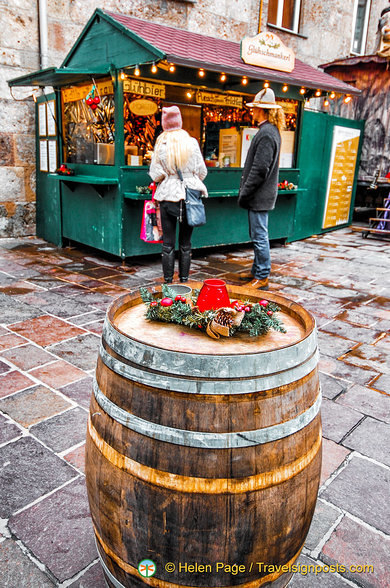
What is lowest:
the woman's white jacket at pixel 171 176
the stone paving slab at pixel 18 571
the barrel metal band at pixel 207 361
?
the stone paving slab at pixel 18 571

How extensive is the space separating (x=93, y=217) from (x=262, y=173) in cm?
288

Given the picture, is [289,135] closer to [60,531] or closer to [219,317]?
[219,317]

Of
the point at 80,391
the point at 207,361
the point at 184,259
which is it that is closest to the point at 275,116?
the point at 184,259

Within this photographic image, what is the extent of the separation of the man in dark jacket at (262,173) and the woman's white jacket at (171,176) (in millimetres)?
691

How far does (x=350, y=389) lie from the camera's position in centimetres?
328

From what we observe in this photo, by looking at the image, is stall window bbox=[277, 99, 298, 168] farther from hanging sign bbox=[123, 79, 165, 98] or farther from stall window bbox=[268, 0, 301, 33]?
stall window bbox=[268, 0, 301, 33]

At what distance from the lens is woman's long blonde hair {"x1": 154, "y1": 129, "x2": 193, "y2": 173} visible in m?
4.64

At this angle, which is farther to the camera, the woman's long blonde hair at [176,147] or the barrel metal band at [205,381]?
the woman's long blonde hair at [176,147]

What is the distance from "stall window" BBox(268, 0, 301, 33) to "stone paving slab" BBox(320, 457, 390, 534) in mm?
12194

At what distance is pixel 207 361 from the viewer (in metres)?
1.25

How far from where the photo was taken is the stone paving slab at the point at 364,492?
2.11 m

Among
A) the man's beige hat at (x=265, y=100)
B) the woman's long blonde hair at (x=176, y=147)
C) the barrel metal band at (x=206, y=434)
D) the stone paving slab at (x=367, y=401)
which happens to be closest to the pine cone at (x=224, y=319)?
the barrel metal band at (x=206, y=434)

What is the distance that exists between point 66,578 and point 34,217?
753 cm

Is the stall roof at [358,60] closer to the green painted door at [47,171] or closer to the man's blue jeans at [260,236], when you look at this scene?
the green painted door at [47,171]
